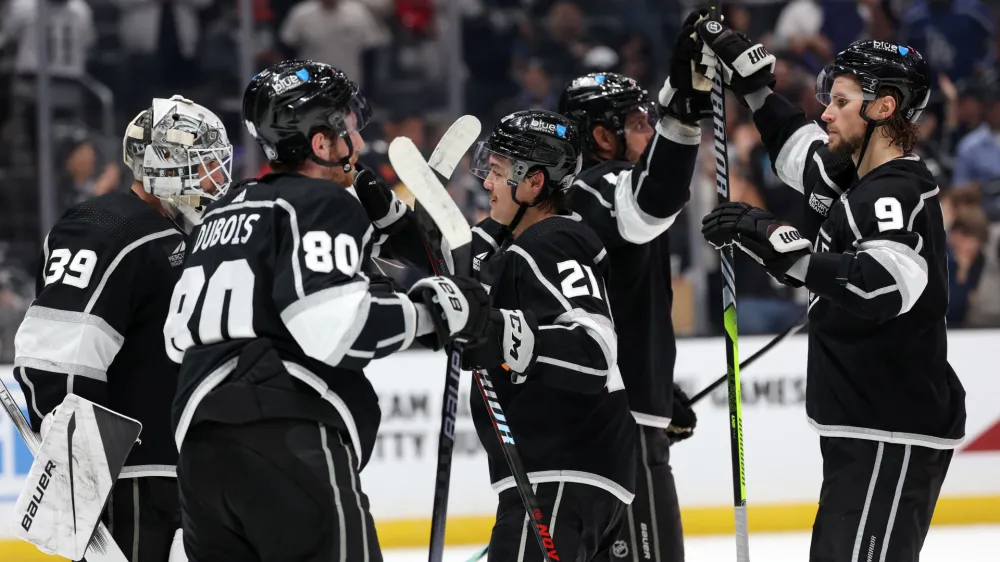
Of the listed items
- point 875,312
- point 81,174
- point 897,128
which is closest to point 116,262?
point 875,312

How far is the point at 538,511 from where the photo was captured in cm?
270

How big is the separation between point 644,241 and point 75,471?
1.48m

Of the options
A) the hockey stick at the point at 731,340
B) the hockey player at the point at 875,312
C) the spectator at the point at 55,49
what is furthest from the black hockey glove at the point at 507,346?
the spectator at the point at 55,49

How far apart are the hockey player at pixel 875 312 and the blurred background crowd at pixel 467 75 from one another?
2.97 meters

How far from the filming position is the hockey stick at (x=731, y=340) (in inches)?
123

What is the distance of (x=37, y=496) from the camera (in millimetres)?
2896

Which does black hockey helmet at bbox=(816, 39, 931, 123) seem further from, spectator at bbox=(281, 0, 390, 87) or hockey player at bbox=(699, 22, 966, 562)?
spectator at bbox=(281, 0, 390, 87)

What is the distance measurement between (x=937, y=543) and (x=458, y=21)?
3.36 m

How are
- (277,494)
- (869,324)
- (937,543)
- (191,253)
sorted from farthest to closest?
(937,543), (869,324), (191,253), (277,494)

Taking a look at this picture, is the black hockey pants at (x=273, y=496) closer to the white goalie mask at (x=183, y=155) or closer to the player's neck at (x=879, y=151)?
the white goalie mask at (x=183, y=155)

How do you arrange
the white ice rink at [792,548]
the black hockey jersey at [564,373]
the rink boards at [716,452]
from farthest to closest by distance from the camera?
the rink boards at [716,452], the white ice rink at [792,548], the black hockey jersey at [564,373]

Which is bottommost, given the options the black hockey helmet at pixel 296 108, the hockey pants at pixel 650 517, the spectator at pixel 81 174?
the hockey pants at pixel 650 517

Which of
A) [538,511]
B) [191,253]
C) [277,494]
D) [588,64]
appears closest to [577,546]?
[538,511]

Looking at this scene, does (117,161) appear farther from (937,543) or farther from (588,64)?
(937,543)
